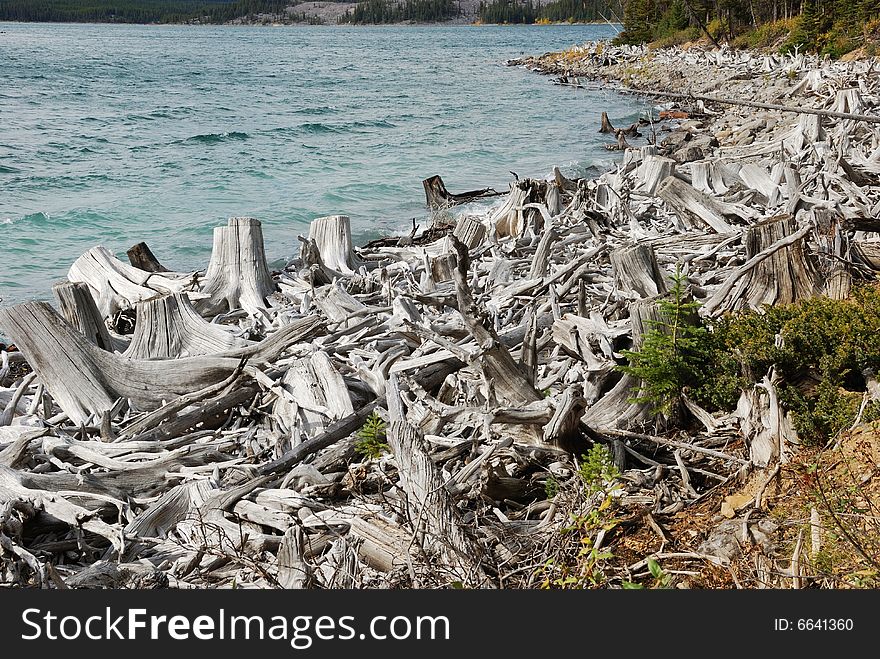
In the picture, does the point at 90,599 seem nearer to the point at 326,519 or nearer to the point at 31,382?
the point at 326,519

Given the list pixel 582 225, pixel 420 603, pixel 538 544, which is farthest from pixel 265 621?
pixel 582 225

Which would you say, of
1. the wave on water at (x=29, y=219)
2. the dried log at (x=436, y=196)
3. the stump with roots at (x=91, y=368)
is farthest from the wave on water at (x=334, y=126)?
the stump with roots at (x=91, y=368)

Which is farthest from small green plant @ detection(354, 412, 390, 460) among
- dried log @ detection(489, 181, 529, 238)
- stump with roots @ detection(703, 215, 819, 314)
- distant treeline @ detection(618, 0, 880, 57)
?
distant treeline @ detection(618, 0, 880, 57)

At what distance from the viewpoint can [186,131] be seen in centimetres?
3033

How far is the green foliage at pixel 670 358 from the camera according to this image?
4504mm

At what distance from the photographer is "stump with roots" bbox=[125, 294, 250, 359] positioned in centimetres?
611

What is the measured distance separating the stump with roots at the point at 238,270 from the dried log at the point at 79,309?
1.42m

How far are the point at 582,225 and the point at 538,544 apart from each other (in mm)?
5674

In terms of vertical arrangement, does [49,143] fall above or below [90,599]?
above

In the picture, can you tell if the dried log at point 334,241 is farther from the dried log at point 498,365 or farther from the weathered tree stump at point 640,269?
the dried log at point 498,365

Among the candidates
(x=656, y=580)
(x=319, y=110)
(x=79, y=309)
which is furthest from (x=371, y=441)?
(x=319, y=110)

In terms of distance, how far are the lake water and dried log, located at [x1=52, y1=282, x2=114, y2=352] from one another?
6.59 meters

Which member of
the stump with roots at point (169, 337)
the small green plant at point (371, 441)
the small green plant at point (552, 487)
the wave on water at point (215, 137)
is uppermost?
the wave on water at point (215, 137)

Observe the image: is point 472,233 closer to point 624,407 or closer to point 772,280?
point 772,280
